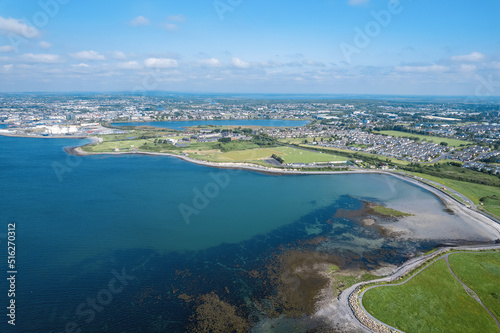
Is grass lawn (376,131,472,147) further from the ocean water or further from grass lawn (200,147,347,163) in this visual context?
the ocean water

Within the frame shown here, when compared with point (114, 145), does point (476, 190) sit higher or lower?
lower

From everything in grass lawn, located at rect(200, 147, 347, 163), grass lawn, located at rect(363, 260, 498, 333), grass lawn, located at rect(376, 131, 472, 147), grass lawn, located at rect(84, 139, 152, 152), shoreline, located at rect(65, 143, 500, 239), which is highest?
grass lawn, located at rect(376, 131, 472, 147)

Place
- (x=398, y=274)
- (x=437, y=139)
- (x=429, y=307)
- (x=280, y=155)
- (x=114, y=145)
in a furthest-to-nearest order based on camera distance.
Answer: (x=437, y=139) < (x=114, y=145) < (x=280, y=155) < (x=398, y=274) < (x=429, y=307)

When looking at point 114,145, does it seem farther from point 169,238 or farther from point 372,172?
point 372,172

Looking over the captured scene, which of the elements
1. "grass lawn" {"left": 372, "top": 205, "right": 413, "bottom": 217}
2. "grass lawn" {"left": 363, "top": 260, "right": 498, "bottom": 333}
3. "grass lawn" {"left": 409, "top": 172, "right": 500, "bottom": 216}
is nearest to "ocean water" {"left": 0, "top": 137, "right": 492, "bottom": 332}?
"grass lawn" {"left": 372, "top": 205, "right": 413, "bottom": 217}

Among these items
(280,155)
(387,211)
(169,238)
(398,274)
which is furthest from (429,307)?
(280,155)

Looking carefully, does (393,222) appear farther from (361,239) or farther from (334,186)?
(334,186)
